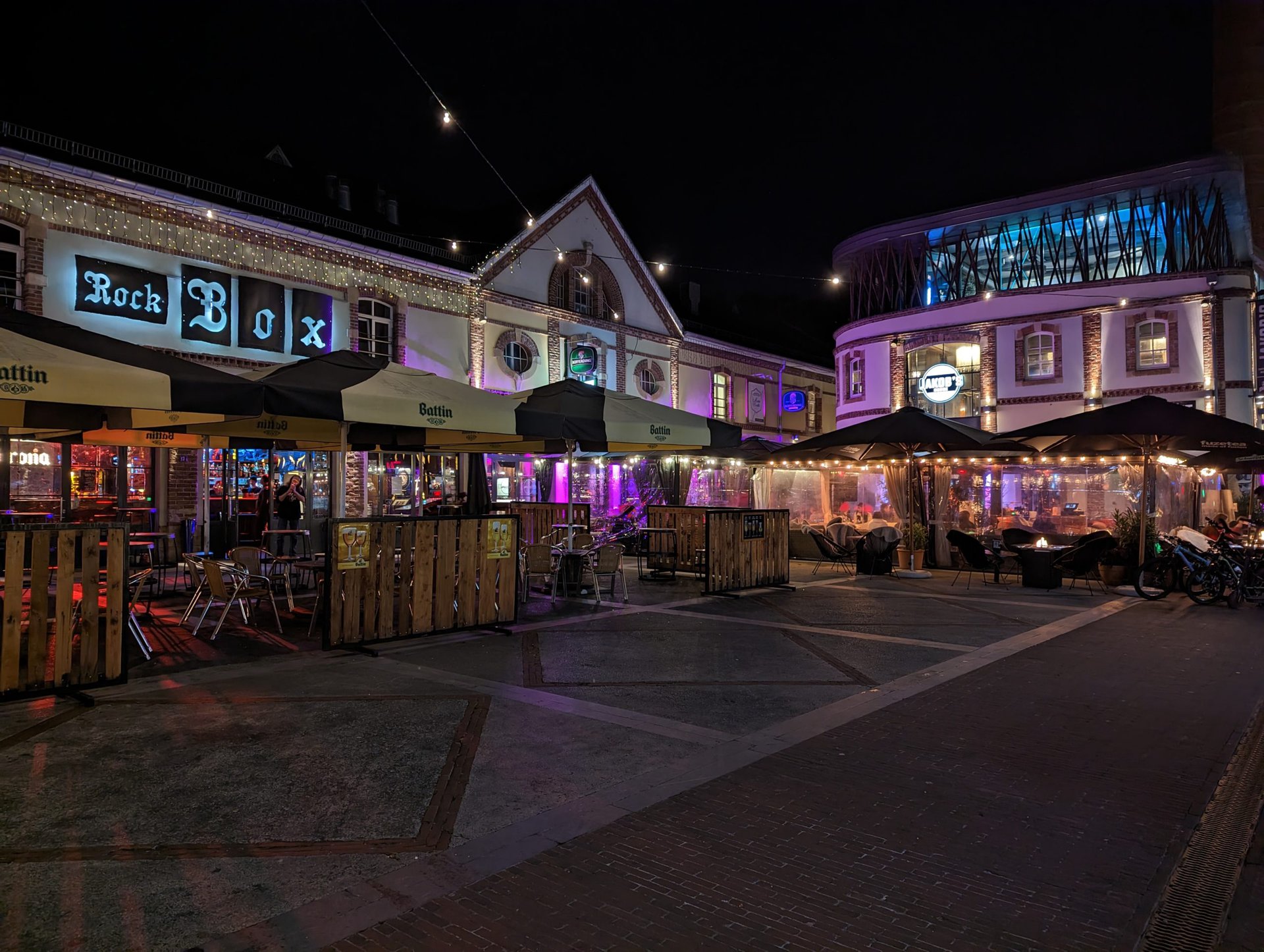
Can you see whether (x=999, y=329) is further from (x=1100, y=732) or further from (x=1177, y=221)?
(x=1100, y=732)

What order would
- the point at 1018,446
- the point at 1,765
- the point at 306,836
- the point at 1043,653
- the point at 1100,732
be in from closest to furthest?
the point at 306,836 → the point at 1,765 → the point at 1100,732 → the point at 1043,653 → the point at 1018,446

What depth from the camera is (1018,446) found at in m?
14.7

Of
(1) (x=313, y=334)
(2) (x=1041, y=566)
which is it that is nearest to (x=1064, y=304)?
(2) (x=1041, y=566)

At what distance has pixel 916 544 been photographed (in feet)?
49.8

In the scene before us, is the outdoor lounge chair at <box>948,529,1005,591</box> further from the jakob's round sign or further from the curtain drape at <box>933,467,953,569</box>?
the jakob's round sign

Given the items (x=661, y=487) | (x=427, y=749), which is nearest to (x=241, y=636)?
(x=427, y=749)

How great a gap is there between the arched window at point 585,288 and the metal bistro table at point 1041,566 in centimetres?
1365

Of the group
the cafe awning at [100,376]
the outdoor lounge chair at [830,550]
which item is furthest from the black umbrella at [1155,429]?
the cafe awning at [100,376]

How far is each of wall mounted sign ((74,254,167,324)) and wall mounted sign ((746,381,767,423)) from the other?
65.1 feet

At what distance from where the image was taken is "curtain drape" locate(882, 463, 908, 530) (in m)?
17.3

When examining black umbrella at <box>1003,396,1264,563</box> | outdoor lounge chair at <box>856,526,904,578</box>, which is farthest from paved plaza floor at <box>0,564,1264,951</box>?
outdoor lounge chair at <box>856,526,904,578</box>

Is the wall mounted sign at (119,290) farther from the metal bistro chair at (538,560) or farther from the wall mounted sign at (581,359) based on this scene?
the wall mounted sign at (581,359)

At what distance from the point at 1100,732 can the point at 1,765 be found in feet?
21.7

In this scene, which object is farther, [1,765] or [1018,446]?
[1018,446]
